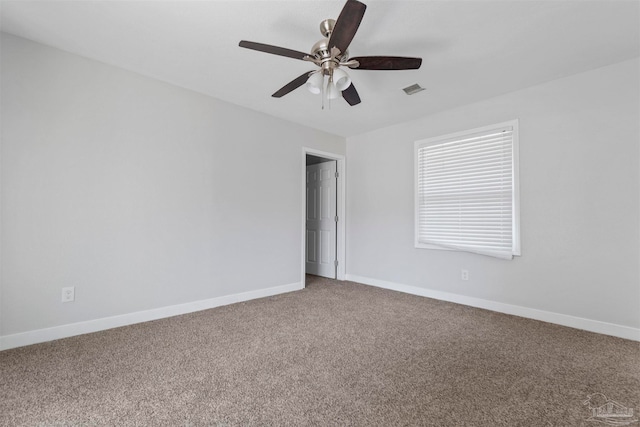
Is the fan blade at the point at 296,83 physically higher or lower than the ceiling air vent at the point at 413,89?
lower

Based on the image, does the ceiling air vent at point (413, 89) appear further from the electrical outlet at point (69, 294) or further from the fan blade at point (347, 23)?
the electrical outlet at point (69, 294)

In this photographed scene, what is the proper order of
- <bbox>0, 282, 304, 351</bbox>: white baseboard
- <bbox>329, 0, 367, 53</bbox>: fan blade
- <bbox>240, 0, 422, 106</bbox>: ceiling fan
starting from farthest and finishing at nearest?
1. <bbox>0, 282, 304, 351</bbox>: white baseboard
2. <bbox>240, 0, 422, 106</bbox>: ceiling fan
3. <bbox>329, 0, 367, 53</bbox>: fan blade

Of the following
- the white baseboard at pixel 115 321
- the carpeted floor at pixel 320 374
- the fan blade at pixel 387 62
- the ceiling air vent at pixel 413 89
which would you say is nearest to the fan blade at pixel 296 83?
the fan blade at pixel 387 62

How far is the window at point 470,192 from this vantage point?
3.23m

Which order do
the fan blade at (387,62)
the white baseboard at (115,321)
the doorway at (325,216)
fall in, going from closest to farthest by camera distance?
the fan blade at (387,62), the white baseboard at (115,321), the doorway at (325,216)

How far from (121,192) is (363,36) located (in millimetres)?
2527

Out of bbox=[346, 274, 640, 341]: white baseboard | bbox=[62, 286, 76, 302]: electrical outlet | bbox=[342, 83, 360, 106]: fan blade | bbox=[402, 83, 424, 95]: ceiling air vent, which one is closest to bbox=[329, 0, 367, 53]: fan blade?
bbox=[342, 83, 360, 106]: fan blade

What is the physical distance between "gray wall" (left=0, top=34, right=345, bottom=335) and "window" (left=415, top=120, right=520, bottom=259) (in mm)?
2018

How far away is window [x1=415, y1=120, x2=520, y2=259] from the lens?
3232 mm

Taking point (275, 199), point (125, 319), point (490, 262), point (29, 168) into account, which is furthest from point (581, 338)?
point (29, 168)

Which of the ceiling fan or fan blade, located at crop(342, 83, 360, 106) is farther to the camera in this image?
fan blade, located at crop(342, 83, 360, 106)
